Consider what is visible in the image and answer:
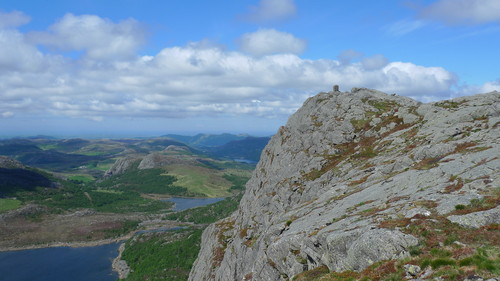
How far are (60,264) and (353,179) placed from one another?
A: 175 m

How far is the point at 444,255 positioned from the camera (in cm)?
2309

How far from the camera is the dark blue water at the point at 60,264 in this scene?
499ft

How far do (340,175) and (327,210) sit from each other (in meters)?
20.8

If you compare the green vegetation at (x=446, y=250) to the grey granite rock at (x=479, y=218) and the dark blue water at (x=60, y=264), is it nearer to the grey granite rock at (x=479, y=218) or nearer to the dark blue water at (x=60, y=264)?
the grey granite rock at (x=479, y=218)

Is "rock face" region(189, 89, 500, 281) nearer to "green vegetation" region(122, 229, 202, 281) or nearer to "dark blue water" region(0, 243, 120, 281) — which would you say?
"green vegetation" region(122, 229, 202, 281)

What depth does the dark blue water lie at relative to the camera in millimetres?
152000

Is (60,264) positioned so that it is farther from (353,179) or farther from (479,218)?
(479,218)

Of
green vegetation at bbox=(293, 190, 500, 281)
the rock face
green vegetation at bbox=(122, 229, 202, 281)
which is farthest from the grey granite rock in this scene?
green vegetation at bbox=(122, 229, 202, 281)

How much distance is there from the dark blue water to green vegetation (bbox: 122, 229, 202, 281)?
12.2 m

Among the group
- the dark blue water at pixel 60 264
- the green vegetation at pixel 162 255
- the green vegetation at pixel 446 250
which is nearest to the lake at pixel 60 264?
the dark blue water at pixel 60 264

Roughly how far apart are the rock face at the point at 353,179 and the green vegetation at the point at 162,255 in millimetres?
46501

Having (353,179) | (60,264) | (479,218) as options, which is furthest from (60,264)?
(479,218)

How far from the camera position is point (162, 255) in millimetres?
153750

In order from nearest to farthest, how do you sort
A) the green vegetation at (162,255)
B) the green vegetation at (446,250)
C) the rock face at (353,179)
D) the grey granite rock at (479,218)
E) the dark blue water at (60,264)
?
the green vegetation at (446,250) < the grey granite rock at (479,218) < the rock face at (353,179) < the green vegetation at (162,255) < the dark blue water at (60,264)
